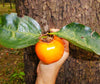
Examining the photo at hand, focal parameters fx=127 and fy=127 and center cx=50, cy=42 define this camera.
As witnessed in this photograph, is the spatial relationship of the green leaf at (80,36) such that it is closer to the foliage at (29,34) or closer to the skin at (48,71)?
the foliage at (29,34)

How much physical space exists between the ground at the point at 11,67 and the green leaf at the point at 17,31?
6.23ft

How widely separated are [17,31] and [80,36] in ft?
1.28

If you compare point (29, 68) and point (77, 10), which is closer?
point (77, 10)

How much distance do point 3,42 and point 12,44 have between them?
0.19ft

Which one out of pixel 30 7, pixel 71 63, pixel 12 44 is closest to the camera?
pixel 12 44

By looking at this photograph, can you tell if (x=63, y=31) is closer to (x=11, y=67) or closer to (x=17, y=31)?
(x=17, y=31)

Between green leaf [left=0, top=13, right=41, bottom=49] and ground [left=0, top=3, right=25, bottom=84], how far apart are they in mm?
1899

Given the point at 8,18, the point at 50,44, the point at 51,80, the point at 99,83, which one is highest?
the point at 8,18

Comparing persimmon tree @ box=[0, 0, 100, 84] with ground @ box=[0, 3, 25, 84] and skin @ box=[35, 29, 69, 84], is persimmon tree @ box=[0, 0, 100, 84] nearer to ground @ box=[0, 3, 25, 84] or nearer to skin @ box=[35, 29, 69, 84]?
skin @ box=[35, 29, 69, 84]

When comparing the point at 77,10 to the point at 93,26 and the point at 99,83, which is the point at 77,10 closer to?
the point at 93,26

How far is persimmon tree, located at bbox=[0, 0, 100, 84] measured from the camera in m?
0.75

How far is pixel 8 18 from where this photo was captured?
78 cm

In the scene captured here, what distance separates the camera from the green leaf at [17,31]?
0.72 metres

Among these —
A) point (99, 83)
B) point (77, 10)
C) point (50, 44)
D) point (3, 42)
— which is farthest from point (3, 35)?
point (99, 83)
